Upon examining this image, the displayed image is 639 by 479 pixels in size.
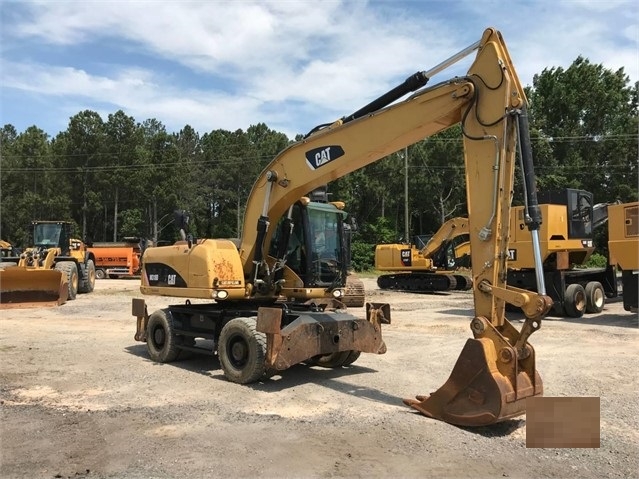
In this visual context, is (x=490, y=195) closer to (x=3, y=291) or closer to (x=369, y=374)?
(x=369, y=374)

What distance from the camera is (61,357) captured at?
9.14m

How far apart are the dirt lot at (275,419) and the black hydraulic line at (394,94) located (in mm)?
3482

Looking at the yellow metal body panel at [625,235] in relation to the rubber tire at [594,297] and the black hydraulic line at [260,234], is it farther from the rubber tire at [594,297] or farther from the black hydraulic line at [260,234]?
the black hydraulic line at [260,234]

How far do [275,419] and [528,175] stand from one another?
3504 millimetres

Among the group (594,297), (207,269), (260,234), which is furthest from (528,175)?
(594,297)

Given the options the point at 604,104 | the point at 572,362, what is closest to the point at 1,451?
the point at 572,362

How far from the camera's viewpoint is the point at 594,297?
15211 millimetres

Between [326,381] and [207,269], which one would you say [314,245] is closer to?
[207,269]

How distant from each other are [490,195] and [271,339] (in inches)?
121

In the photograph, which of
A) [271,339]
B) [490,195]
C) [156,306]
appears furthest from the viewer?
[156,306]

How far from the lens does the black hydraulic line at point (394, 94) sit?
6.51 m

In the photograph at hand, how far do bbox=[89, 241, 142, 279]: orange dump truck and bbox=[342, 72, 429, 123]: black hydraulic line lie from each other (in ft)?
82.5

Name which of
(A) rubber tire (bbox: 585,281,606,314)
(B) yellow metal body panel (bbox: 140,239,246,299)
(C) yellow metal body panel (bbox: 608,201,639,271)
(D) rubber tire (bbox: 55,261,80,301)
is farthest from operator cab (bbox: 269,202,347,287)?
(D) rubber tire (bbox: 55,261,80,301)

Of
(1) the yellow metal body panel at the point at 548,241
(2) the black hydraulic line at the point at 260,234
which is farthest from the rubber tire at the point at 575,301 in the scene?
(2) the black hydraulic line at the point at 260,234
